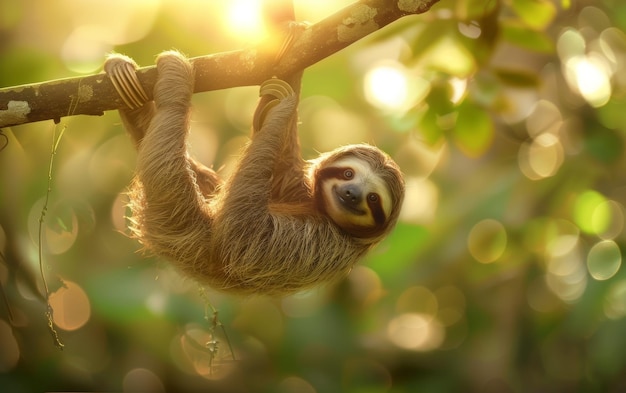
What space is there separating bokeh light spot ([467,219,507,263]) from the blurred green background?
4cm

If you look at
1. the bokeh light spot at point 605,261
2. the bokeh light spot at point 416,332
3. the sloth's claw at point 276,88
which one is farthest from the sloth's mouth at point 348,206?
the bokeh light spot at point 416,332

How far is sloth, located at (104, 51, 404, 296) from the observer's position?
5.33 m

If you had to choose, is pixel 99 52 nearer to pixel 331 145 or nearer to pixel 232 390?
pixel 331 145

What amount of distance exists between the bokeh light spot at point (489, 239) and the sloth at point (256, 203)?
4517mm

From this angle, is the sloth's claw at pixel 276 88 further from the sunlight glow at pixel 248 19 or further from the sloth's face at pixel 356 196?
the sloth's face at pixel 356 196

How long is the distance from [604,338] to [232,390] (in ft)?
19.6

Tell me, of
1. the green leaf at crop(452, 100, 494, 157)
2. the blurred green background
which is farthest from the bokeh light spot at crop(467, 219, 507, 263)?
the green leaf at crop(452, 100, 494, 157)

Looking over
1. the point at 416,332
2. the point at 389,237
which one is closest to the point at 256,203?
the point at 389,237

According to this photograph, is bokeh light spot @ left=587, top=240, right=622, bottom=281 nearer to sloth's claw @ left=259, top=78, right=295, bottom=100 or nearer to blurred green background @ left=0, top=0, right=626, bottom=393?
blurred green background @ left=0, top=0, right=626, bottom=393

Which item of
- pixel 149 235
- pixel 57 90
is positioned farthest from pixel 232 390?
pixel 57 90

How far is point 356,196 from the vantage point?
548 cm

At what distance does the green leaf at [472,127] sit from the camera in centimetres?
606

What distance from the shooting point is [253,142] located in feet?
17.8

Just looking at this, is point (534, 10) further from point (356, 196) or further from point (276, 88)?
point (276, 88)
